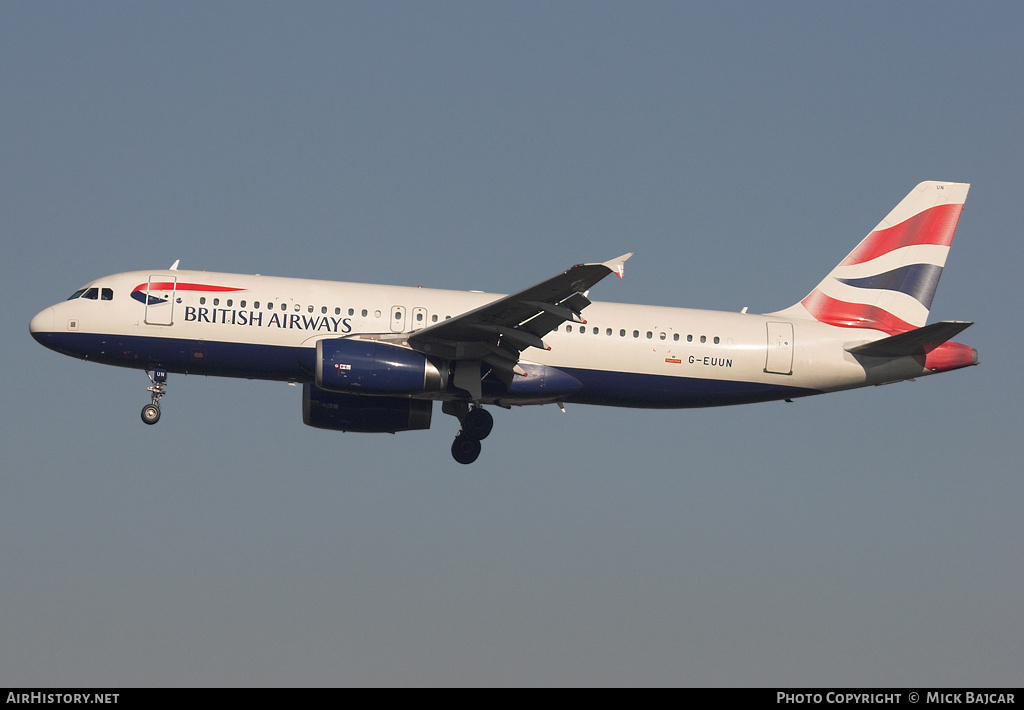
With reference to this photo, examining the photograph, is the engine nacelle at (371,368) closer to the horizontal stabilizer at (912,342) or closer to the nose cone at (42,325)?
the nose cone at (42,325)

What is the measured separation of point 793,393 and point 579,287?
28.7 ft

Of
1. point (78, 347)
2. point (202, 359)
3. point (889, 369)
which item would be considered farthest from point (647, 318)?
point (78, 347)

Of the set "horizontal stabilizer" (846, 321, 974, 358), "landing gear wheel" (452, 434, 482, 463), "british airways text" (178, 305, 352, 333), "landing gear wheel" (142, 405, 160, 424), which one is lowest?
"landing gear wheel" (452, 434, 482, 463)

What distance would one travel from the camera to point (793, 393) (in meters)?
35.8

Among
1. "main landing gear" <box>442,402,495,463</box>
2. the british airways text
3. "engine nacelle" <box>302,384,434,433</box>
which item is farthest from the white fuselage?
"main landing gear" <box>442,402,495,463</box>

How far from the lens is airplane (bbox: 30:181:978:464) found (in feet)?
108

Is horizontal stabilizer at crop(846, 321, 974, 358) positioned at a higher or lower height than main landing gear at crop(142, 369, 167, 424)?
higher

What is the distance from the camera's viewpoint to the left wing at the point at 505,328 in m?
30.5

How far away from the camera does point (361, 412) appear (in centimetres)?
3612

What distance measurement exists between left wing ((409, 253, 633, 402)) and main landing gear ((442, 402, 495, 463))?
7.19ft

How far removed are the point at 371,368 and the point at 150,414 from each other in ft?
22.3

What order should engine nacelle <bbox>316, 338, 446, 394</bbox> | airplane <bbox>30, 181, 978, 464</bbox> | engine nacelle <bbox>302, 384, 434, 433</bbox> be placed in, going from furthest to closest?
engine nacelle <bbox>302, 384, 434, 433</bbox>, airplane <bbox>30, 181, 978, 464</bbox>, engine nacelle <bbox>316, 338, 446, 394</bbox>

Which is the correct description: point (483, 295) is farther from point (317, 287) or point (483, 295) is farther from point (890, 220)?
point (890, 220)

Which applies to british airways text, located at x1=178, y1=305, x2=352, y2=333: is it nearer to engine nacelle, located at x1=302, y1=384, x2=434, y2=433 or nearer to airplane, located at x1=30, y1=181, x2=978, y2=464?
airplane, located at x1=30, y1=181, x2=978, y2=464
